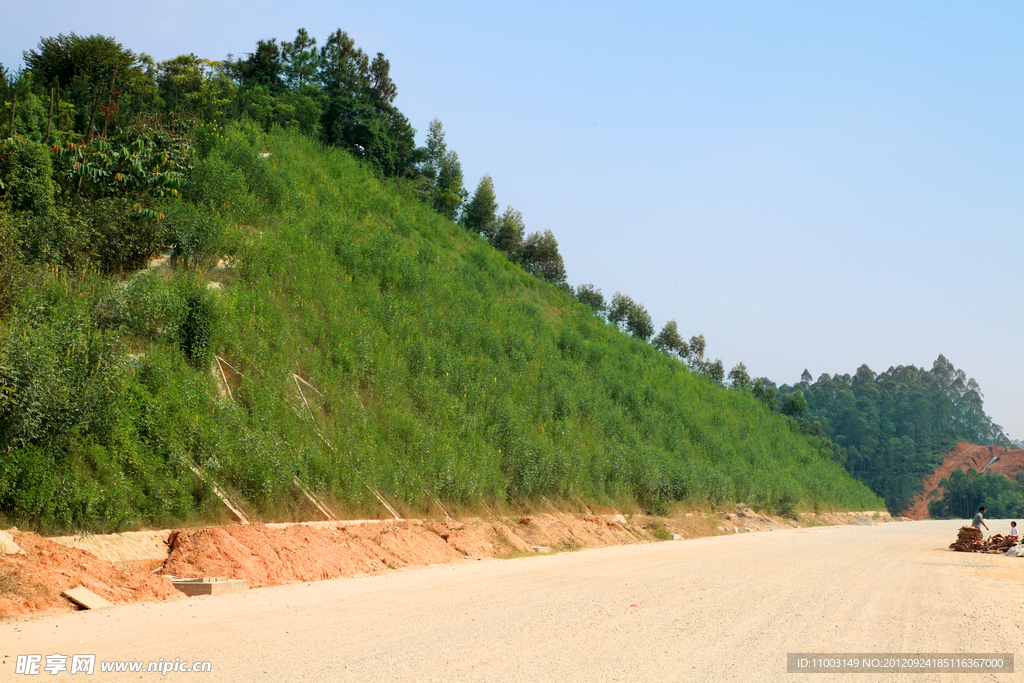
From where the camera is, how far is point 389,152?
46.0m

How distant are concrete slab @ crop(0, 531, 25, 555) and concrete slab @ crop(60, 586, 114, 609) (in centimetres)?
106

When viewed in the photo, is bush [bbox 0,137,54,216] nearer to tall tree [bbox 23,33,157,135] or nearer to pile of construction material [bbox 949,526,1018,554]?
tall tree [bbox 23,33,157,135]

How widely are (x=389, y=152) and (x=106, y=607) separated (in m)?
40.2

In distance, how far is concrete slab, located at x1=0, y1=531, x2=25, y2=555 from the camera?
365 inches

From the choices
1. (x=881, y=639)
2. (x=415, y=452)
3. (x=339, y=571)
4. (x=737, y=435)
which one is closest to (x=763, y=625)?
(x=881, y=639)

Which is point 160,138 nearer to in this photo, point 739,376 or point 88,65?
point 88,65

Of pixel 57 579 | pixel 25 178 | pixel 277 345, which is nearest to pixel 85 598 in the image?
pixel 57 579

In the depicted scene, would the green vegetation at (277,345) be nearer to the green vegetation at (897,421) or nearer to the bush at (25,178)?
the bush at (25,178)

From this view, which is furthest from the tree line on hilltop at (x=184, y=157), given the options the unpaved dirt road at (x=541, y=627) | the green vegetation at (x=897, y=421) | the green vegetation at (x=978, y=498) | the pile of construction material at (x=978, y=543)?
the green vegetation at (x=897, y=421)

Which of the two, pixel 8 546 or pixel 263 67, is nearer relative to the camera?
pixel 8 546

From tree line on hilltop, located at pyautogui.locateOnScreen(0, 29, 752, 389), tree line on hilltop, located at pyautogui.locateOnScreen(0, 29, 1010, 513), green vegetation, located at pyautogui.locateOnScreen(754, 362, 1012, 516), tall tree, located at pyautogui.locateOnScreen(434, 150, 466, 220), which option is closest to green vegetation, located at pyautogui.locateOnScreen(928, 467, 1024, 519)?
green vegetation, located at pyautogui.locateOnScreen(754, 362, 1012, 516)

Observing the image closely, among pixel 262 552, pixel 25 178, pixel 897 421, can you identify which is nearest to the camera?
pixel 262 552

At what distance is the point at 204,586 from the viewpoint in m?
10.6

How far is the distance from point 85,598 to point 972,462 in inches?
7092
